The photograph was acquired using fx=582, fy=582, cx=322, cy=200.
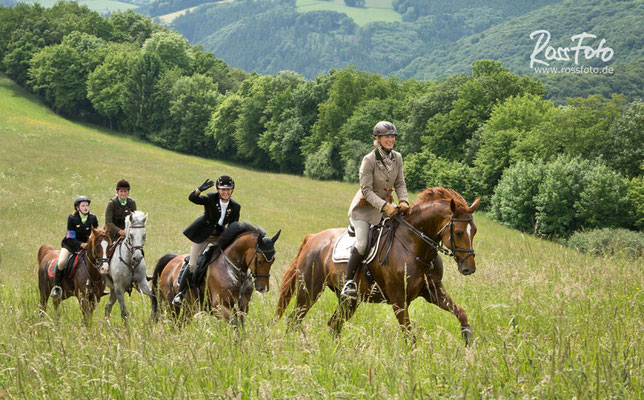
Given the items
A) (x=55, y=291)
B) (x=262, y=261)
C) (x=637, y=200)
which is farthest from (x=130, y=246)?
(x=637, y=200)

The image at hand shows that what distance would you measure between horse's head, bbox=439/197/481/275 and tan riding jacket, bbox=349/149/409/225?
109cm

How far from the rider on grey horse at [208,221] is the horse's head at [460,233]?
4042mm

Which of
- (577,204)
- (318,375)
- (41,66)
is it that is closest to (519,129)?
(577,204)

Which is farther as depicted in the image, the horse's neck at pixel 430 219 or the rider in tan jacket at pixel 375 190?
the rider in tan jacket at pixel 375 190

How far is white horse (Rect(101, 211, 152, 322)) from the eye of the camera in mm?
12078

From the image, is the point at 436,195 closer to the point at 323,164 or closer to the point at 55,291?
the point at 55,291

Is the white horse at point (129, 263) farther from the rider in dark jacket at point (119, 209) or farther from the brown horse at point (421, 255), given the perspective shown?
the brown horse at point (421, 255)

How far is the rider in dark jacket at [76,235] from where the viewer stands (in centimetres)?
1283

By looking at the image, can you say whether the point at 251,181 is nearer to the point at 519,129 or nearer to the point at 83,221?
the point at 519,129

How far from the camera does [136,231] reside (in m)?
12.1

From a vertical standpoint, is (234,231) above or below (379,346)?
above

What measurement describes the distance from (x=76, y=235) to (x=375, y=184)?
7.64m

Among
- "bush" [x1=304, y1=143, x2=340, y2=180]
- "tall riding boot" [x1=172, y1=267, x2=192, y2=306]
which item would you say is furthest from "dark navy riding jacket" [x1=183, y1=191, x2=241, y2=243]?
"bush" [x1=304, y1=143, x2=340, y2=180]

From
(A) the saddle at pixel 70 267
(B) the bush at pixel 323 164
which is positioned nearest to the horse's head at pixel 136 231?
(A) the saddle at pixel 70 267
